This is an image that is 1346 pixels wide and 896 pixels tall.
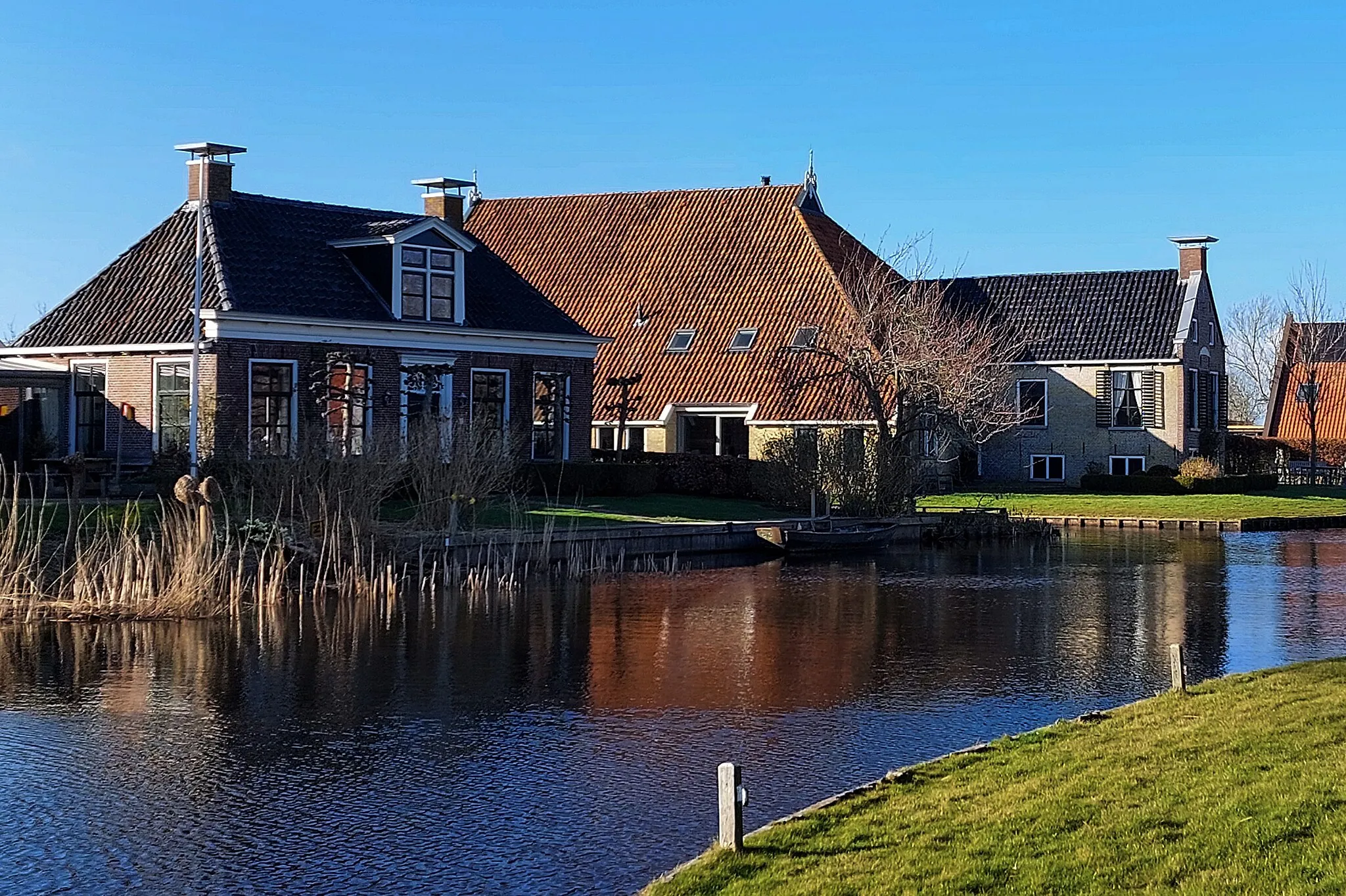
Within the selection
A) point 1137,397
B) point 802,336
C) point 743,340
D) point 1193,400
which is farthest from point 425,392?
point 1193,400

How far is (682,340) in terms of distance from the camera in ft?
143

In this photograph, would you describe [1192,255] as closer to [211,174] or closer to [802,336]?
[802,336]

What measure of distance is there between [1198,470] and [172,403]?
26198 mm

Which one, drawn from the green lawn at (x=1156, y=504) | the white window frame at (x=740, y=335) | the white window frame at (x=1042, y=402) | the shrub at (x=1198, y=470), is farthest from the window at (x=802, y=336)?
the shrub at (x=1198, y=470)

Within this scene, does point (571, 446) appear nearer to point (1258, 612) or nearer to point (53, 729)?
point (1258, 612)

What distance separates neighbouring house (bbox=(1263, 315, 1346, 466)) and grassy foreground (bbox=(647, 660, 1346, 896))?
48.5 m

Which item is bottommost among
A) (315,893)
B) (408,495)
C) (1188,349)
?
(315,893)

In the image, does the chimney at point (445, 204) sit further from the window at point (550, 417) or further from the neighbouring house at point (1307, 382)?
the neighbouring house at point (1307, 382)

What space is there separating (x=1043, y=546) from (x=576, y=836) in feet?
75.0

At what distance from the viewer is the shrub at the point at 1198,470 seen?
139 feet

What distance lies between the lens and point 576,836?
9.34 meters

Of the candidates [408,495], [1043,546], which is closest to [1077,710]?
[408,495]

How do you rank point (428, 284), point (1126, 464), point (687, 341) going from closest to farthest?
point (428, 284), point (687, 341), point (1126, 464)

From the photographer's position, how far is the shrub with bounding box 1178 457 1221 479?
4247 centimetres
